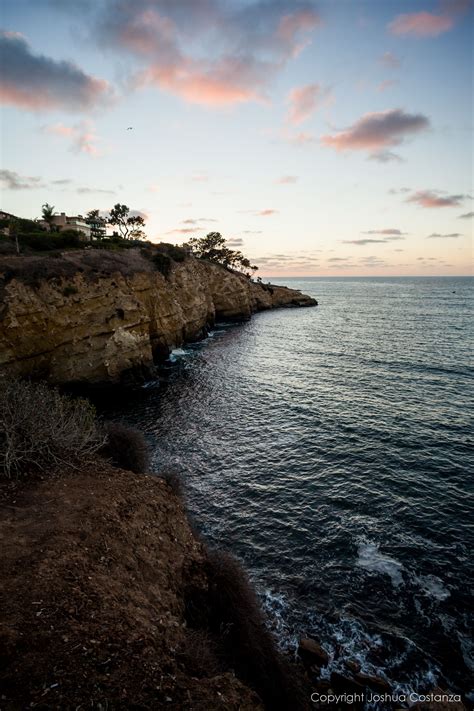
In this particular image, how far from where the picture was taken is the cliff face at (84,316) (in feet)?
105

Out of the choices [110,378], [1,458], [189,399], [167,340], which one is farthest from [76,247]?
[1,458]

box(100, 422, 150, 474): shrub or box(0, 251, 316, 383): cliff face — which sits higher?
box(0, 251, 316, 383): cliff face

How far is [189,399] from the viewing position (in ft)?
124

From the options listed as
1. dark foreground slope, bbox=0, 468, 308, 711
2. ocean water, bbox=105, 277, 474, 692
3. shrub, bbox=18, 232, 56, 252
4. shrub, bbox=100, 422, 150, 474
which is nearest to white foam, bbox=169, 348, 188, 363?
ocean water, bbox=105, 277, 474, 692

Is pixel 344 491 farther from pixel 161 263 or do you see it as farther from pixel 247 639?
pixel 161 263

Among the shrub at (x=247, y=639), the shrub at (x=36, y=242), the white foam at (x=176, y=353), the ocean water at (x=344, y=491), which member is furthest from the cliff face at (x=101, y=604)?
the shrub at (x=36, y=242)

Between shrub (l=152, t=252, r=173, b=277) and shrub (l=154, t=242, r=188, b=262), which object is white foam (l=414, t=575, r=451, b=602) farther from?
shrub (l=154, t=242, r=188, b=262)

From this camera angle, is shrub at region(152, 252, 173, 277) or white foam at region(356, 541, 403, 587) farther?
shrub at region(152, 252, 173, 277)

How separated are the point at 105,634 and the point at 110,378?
3156cm

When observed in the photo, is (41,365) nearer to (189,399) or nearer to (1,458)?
(189,399)

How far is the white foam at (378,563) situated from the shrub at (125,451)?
42.7ft

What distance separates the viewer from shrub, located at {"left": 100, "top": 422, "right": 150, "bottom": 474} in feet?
73.4

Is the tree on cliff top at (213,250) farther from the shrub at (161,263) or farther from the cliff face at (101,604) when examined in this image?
the cliff face at (101,604)

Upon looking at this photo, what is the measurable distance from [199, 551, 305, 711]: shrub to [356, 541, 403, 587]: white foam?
5.68 meters
